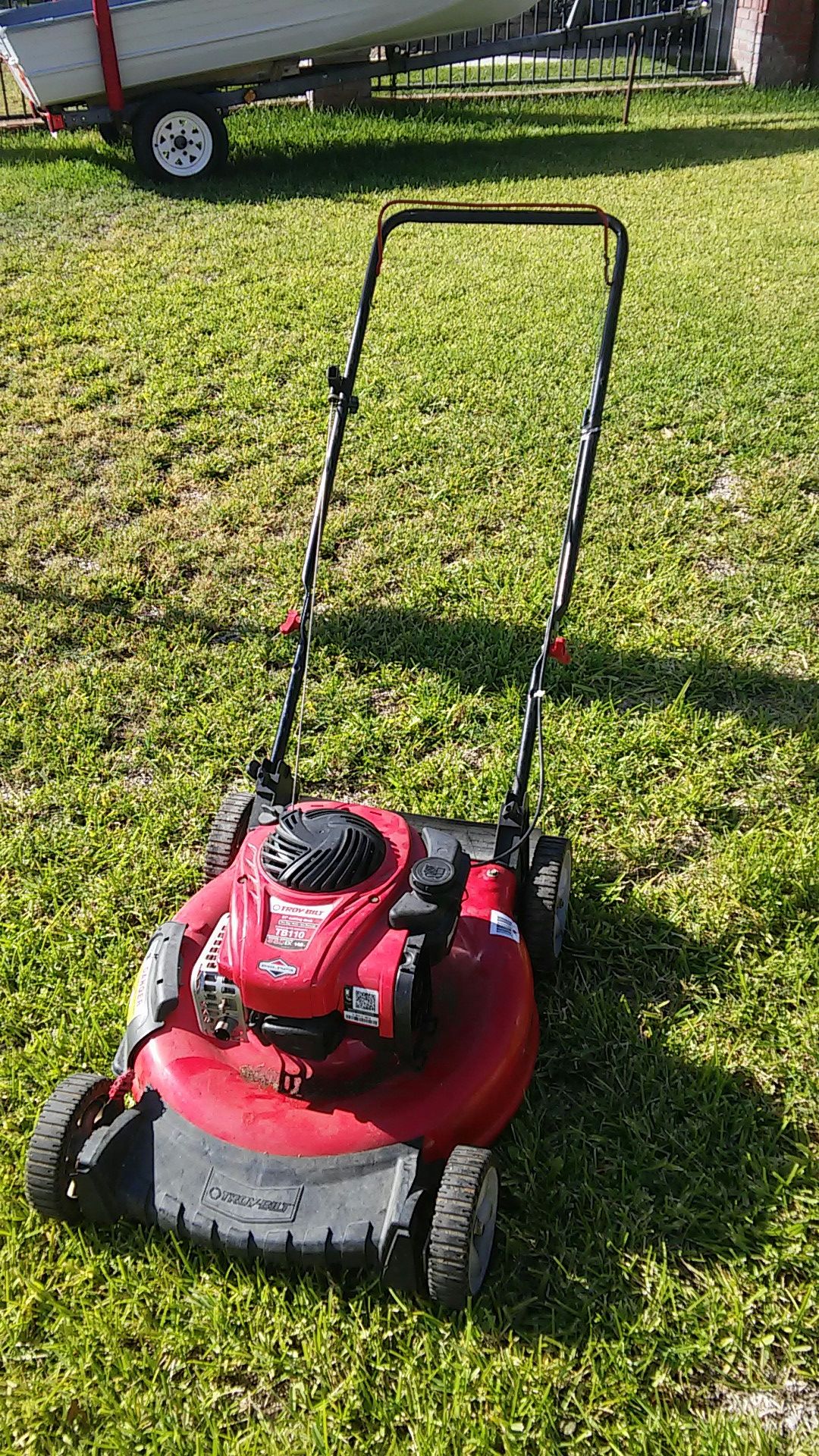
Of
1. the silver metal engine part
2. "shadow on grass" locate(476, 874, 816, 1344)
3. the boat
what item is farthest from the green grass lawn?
the boat

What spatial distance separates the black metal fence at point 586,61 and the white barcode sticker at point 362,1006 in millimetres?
8612

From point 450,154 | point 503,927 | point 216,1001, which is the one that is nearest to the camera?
point 216,1001

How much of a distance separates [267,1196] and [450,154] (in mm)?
8344

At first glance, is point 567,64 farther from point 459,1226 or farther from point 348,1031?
point 459,1226

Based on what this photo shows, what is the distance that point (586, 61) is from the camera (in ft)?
39.0

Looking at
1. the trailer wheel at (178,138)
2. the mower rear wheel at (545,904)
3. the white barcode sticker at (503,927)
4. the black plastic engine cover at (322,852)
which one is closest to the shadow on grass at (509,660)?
the mower rear wheel at (545,904)

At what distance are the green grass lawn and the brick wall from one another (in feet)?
15.4

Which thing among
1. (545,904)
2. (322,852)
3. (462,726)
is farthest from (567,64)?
(322,852)

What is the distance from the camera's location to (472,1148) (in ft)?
6.05

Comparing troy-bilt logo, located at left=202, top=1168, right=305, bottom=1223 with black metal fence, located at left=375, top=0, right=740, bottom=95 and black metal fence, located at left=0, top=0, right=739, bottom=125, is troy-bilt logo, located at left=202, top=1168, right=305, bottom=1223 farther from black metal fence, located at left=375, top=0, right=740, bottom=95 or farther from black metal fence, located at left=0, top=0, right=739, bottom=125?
black metal fence, located at left=0, top=0, right=739, bottom=125

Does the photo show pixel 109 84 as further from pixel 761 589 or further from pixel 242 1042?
pixel 242 1042

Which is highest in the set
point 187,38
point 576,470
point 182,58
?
point 187,38

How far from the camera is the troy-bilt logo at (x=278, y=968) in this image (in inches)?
69.7

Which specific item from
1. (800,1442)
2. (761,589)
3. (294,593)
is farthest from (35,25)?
(800,1442)
